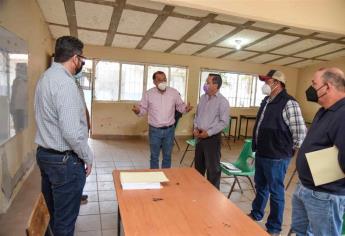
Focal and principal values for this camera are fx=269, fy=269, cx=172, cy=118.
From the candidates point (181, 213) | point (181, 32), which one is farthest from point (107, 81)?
point (181, 213)

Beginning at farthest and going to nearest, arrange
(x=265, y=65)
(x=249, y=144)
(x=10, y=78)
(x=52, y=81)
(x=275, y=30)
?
(x=265, y=65) < (x=275, y=30) < (x=249, y=144) < (x=10, y=78) < (x=52, y=81)

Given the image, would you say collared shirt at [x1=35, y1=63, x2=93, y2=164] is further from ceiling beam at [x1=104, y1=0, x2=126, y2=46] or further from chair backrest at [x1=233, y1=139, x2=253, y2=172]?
ceiling beam at [x1=104, y1=0, x2=126, y2=46]

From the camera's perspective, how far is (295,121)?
2123 mm

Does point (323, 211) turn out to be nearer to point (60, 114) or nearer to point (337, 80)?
point (337, 80)

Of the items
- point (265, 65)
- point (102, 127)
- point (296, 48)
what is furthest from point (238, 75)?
point (102, 127)

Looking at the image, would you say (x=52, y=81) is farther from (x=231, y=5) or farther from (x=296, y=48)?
(x=296, y=48)

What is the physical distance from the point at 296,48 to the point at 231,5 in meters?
3.18

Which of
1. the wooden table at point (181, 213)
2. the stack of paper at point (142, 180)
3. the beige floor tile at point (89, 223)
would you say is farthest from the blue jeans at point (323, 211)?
the beige floor tile at point (89, 223)

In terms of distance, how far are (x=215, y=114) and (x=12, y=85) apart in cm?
203

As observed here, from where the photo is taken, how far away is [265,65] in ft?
24.6

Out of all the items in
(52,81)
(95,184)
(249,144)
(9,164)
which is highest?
(52,81)

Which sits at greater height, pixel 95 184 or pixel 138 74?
pixel 138 74

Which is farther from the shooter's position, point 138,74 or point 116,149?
point 138,74

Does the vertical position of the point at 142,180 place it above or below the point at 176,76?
below
